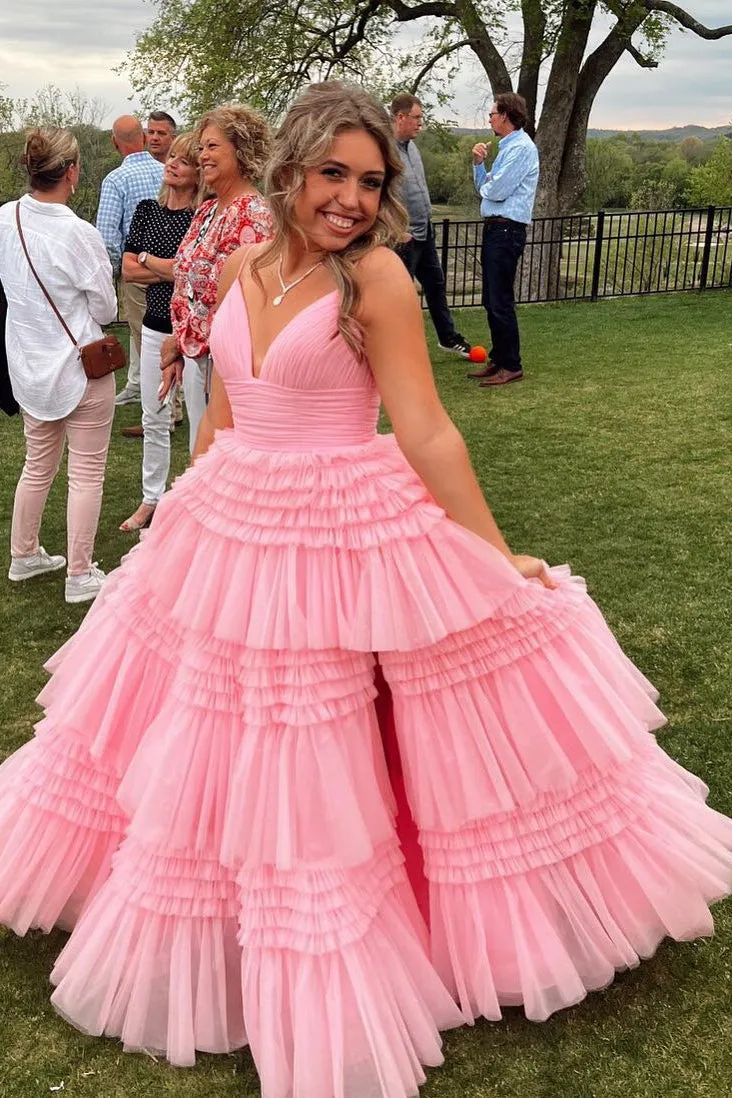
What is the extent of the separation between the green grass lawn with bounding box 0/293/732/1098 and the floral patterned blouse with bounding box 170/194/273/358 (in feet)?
4.66

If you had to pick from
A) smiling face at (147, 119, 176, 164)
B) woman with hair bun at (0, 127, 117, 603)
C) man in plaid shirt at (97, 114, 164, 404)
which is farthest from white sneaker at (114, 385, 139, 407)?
woman with hair bun at (0, 127, 117, 603)

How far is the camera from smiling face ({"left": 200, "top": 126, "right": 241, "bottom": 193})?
422 centimetres

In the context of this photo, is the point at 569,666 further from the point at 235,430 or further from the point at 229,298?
the point at 229,298

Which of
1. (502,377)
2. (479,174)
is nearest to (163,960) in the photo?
(502,377)

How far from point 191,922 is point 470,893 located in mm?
655

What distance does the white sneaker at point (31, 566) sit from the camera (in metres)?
5.07

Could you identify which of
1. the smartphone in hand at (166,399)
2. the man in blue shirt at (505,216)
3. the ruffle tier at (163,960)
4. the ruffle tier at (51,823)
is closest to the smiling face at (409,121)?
the man in blue shirt at (505,216)

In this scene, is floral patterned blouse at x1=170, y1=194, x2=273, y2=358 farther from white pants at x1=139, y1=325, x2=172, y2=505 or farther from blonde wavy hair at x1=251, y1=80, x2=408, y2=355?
blonde wavy hair at x1=251, y1=80, x2=408, y2=355

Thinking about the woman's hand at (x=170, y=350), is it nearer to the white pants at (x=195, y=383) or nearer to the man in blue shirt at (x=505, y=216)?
the white pants at (x=195, y=383)

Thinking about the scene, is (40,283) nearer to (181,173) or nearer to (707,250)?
(181,173)

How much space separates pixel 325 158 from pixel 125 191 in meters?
5.47

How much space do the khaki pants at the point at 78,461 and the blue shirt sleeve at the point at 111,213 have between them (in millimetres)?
2836

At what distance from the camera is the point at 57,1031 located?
2.39 metres

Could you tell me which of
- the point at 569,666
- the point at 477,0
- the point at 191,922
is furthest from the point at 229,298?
the point at 477,0
